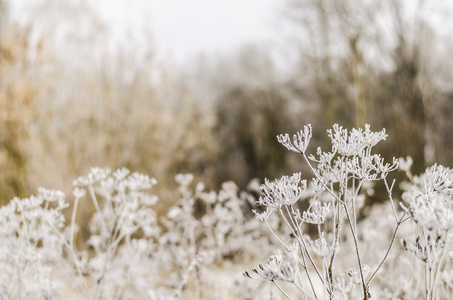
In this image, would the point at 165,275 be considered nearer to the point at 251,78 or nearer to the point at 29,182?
the point at 29,182

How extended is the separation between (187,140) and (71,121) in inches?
156

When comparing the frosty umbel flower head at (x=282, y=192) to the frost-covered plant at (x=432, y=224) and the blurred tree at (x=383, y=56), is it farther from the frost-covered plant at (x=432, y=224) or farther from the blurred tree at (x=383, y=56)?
the blurred tree at (x=383, y=56)

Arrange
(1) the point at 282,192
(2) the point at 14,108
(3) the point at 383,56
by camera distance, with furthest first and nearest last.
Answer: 1. (3) the point at 383,56
2. (2) the point at 14,108
3. (1) the point at 282,192

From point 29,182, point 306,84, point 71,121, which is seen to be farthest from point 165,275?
point 306,84

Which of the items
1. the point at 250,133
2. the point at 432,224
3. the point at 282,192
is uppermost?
the point at 250,133

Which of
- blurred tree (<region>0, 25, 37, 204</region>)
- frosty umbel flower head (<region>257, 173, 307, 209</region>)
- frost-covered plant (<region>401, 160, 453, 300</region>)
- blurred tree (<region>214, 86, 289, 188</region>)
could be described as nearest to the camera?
frost-covered plant (<region>401, 160, 453, 300</region>)

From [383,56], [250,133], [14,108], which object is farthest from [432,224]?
[250,133]

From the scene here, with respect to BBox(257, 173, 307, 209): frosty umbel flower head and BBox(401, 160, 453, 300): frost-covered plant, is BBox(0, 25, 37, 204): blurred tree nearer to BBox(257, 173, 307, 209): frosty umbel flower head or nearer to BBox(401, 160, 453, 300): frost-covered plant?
BBox(257, 173, 307, 209): frosty umbel flower head

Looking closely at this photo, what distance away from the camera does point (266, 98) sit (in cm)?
2017

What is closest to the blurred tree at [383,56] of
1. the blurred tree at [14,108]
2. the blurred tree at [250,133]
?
the blurred tree at [250,133]

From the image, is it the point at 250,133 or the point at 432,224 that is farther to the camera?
the point at 250,133

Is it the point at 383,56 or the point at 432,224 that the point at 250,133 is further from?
the point at 432,224

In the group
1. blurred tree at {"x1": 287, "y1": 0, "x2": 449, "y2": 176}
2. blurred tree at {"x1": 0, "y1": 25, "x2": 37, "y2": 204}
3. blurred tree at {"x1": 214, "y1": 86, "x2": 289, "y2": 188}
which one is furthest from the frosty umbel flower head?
blurred tree at {"x1": 214, "y1": 86, "x2": 289, "y2": 188}

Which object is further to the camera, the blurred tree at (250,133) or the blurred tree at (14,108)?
the blurred tree at (250,133)
